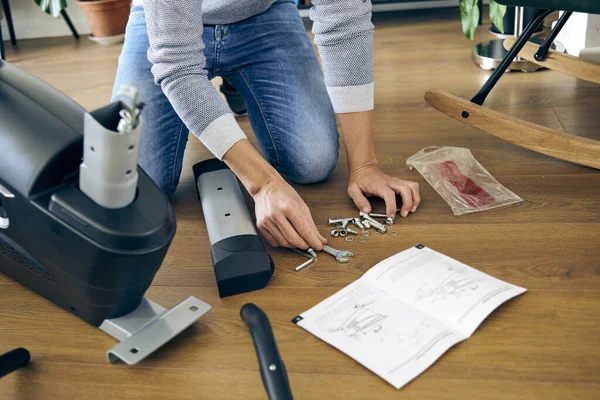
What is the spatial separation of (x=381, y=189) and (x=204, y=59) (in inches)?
16.9

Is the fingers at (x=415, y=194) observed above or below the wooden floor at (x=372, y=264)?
above

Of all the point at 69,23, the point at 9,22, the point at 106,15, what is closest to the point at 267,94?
the point at 106,15

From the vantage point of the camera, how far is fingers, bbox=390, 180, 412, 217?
49.1 inches

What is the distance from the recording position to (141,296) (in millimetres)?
946

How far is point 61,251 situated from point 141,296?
15cm

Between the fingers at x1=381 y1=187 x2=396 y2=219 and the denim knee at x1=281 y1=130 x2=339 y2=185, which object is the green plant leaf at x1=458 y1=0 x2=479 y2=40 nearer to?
the denim knee at x1=281 y1=130 x2=339 y2=185

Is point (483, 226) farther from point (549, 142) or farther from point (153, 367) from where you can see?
point (153, 367)

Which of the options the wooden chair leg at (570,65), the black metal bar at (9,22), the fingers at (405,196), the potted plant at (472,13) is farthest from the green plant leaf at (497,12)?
the black metal bar at (9,22)

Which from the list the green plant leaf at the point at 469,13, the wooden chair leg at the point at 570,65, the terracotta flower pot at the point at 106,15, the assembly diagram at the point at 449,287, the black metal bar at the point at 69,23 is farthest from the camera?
the black metal bar at the point at 69,23

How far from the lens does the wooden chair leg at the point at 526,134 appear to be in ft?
4.43

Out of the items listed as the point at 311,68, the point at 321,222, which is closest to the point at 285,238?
the point at 321,222

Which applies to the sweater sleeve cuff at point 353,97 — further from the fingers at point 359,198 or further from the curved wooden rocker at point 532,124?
the curved wooden rocker at point 532,124

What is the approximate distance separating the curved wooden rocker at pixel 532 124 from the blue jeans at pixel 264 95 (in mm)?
349

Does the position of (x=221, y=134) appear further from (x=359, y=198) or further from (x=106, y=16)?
(x=106, y=16)
